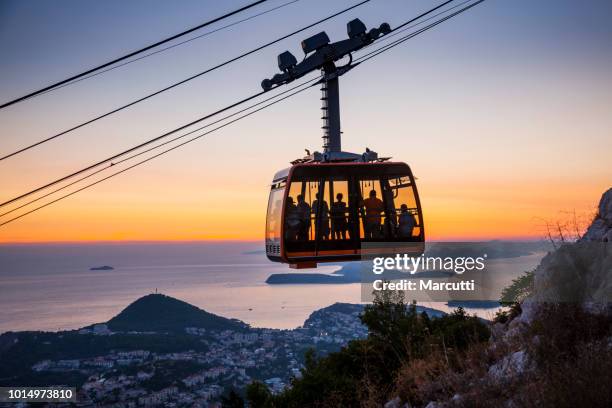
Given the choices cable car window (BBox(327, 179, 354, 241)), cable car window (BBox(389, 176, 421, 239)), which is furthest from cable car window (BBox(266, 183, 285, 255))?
cable car window (BBox(389, 176, 421, 239))

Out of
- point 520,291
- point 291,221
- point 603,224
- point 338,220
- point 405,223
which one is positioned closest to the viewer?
point 603,224

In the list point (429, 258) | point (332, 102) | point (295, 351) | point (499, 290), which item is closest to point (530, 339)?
point (429, 258)

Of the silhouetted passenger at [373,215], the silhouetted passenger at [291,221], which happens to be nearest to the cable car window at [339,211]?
the silhouetted passenger at [373,215]

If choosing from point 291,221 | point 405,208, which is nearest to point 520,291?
point 405,208

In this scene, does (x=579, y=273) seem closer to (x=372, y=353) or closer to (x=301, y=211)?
(x=301, y=211)

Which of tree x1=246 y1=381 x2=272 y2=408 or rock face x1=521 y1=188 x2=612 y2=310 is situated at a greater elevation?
rock face x1=521 y1=188 x2=612 y2=310

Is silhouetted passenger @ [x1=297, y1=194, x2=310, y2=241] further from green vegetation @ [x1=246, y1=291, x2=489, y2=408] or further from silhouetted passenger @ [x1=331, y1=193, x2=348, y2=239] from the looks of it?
green vegetation @ [x1=246, y1=291, x2=489, y2=408]

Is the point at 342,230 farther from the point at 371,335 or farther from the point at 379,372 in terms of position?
the point at 371,335
